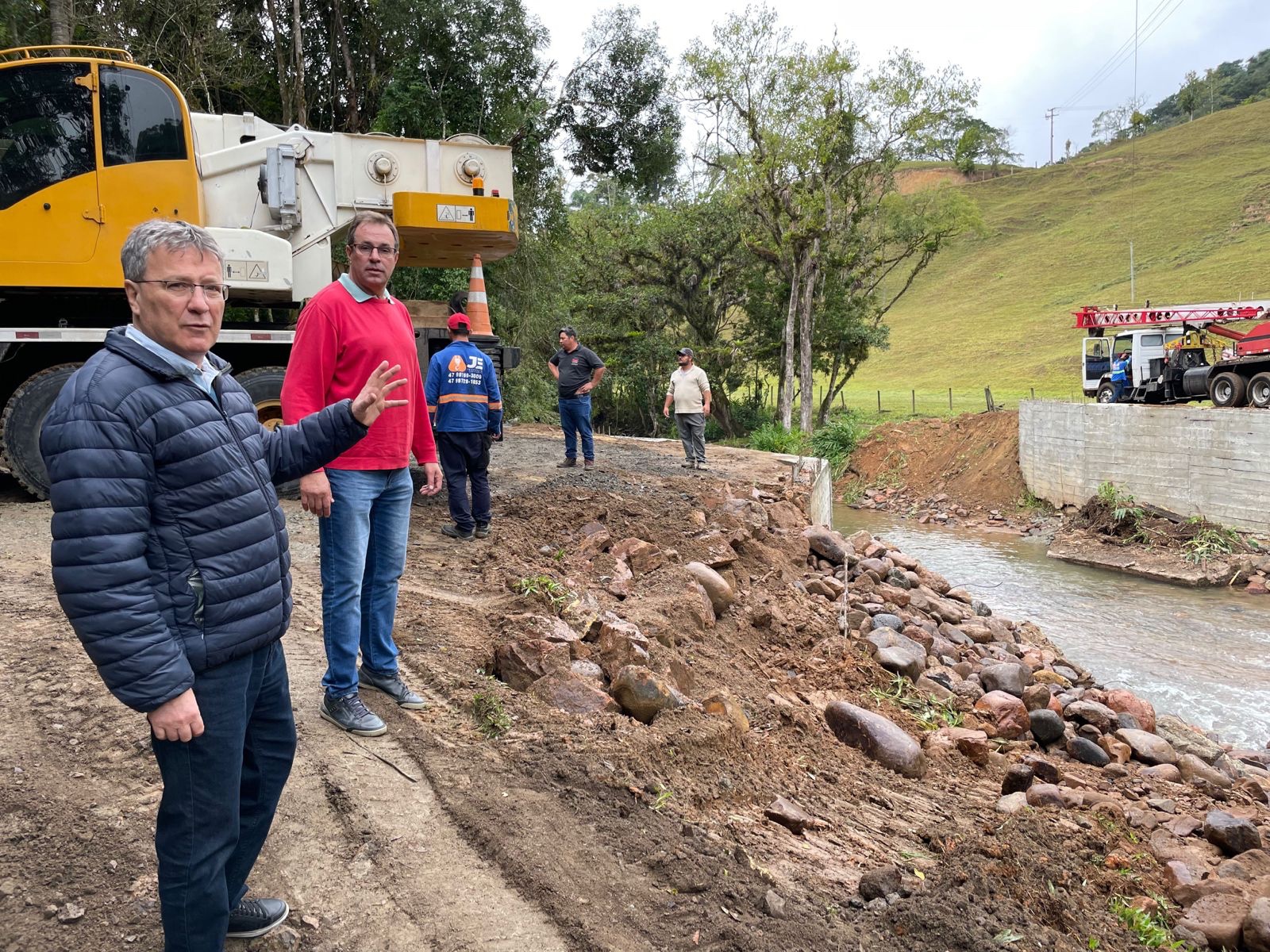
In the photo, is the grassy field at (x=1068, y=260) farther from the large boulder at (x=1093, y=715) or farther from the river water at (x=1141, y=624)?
the large boulder at (x=1093, y=715)

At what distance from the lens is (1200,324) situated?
851 inches

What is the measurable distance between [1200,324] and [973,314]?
35856mm

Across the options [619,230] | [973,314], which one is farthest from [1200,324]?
[973,314]

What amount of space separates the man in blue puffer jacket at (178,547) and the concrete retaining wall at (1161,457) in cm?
1834

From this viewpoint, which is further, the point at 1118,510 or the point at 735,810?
the point at 1118,510

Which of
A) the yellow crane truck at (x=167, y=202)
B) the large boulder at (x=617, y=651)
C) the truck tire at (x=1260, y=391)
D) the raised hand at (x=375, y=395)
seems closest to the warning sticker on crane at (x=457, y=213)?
the yellow crane truck at (x=167, y=202)

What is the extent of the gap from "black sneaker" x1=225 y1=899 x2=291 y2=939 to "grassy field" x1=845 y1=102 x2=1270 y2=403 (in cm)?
3114

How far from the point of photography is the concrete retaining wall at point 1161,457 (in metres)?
16.3

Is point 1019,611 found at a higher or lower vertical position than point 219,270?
lower

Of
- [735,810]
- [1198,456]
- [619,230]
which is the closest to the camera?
[735,810]

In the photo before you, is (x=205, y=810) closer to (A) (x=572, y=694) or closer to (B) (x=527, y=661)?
(A) (x=572, y=694)

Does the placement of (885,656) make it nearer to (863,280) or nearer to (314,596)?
(314,596)

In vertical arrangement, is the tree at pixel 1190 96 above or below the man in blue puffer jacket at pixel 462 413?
above

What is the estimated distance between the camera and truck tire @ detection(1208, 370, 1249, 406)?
18.3 meters
